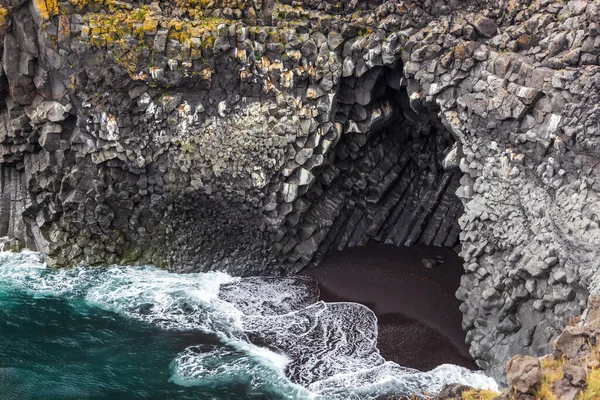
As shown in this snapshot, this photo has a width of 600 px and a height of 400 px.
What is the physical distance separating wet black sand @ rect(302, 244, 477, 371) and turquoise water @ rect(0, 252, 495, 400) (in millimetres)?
756

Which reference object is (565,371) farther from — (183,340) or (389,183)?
(389,183)

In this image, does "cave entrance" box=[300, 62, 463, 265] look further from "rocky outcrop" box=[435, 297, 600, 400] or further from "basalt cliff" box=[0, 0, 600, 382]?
"rocky outcrop" box=[435, 297, 600, 400]

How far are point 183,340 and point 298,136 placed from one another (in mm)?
11222

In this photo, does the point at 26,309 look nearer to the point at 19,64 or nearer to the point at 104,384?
the point at 104,384

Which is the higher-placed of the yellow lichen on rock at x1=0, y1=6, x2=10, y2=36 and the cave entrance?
the yellow lichen on rock at x1=0, y1=6, x2=10, y2=36

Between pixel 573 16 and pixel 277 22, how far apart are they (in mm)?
13736

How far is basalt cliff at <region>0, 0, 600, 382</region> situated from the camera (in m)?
21.4

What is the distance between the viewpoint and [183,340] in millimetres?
24594

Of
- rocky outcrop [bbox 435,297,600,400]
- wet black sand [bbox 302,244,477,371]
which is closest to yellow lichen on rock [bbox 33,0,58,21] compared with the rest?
wet black sand [bbox 302,244,477,371]

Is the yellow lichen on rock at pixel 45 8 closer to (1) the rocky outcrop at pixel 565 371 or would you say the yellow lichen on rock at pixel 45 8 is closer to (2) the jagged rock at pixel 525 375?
(1) the rocky outcrop at pixel 565 371

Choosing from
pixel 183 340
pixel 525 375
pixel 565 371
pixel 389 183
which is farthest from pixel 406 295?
pixel 565 371

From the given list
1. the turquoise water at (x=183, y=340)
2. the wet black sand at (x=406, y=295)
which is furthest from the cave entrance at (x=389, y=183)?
the turquoise water at (x=183, y=340)

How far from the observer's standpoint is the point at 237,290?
29.0 metres

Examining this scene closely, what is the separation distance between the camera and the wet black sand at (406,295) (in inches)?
961
